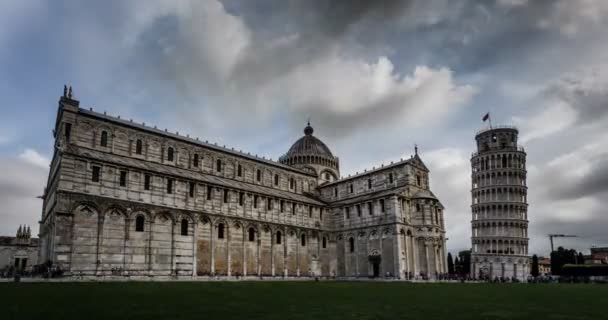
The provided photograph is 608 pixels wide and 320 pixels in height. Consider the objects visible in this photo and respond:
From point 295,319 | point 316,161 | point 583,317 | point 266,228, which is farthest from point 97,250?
point 316,161

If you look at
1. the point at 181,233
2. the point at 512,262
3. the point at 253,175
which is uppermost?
the point at 253,175

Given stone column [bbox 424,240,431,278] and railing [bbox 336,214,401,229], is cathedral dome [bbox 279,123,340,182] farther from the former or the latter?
stone column [bbox 424,240,431,278]

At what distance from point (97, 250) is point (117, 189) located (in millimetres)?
5691

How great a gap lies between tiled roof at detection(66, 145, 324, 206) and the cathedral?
0.78 ft

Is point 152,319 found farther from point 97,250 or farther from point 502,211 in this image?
point 502,211

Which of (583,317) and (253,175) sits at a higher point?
(253,175)

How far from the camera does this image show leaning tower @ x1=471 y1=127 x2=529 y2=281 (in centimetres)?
7756

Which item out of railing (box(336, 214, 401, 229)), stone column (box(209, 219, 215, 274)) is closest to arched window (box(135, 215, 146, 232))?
stone column (box(209, 219, 215, 274))

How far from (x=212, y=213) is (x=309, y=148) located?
30237 millimetres

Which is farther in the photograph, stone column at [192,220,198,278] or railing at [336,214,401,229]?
railing at [336,214,401,229]

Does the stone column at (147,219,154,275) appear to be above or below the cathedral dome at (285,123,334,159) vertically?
below

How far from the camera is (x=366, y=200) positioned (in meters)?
56.0

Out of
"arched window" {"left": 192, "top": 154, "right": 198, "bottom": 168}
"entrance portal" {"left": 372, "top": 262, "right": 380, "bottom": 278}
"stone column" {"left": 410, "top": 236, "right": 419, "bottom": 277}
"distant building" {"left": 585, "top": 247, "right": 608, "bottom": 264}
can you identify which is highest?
"arched window" {"left": 192, "top": 154, "right": 198, "bottom": 168}

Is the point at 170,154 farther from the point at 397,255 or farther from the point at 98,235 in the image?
the point at 397,255
